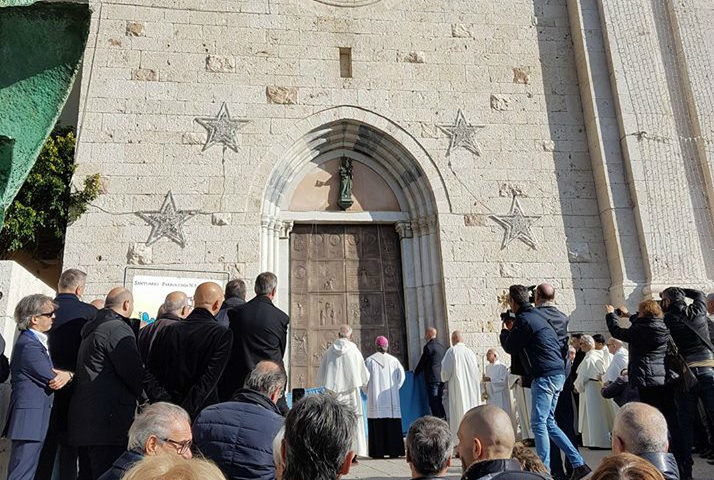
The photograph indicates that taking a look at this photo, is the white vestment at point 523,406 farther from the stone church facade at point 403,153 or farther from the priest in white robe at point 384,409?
the priest in white robe at point 384,409

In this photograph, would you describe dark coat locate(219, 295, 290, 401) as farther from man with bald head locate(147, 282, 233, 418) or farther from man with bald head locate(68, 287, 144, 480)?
man with bald head locate(68, 287, 144, 480)

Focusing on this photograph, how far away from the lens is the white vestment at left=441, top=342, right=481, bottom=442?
7.39 m

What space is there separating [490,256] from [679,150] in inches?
142

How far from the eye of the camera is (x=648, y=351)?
473cm

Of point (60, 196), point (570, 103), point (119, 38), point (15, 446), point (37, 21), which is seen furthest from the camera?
point (570, 103)

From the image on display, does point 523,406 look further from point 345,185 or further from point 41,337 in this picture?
point 41,337

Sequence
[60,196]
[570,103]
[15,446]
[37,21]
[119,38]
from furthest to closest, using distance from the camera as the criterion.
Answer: [570,103] < [119,38] < [60,196] < [15,446] < [37,21]

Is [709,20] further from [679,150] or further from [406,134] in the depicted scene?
[406,134]

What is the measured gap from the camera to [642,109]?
30.8 feet

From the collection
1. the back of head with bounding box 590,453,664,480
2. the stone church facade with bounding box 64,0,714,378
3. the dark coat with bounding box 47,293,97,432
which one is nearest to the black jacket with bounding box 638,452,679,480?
the back of head with bounding box 590,453,664,480

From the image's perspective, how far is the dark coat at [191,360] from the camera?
3.71m

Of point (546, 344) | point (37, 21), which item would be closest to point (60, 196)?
point (546, 344)

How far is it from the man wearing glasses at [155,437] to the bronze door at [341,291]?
245 inches

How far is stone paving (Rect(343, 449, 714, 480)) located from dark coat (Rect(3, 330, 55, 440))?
2833mm
